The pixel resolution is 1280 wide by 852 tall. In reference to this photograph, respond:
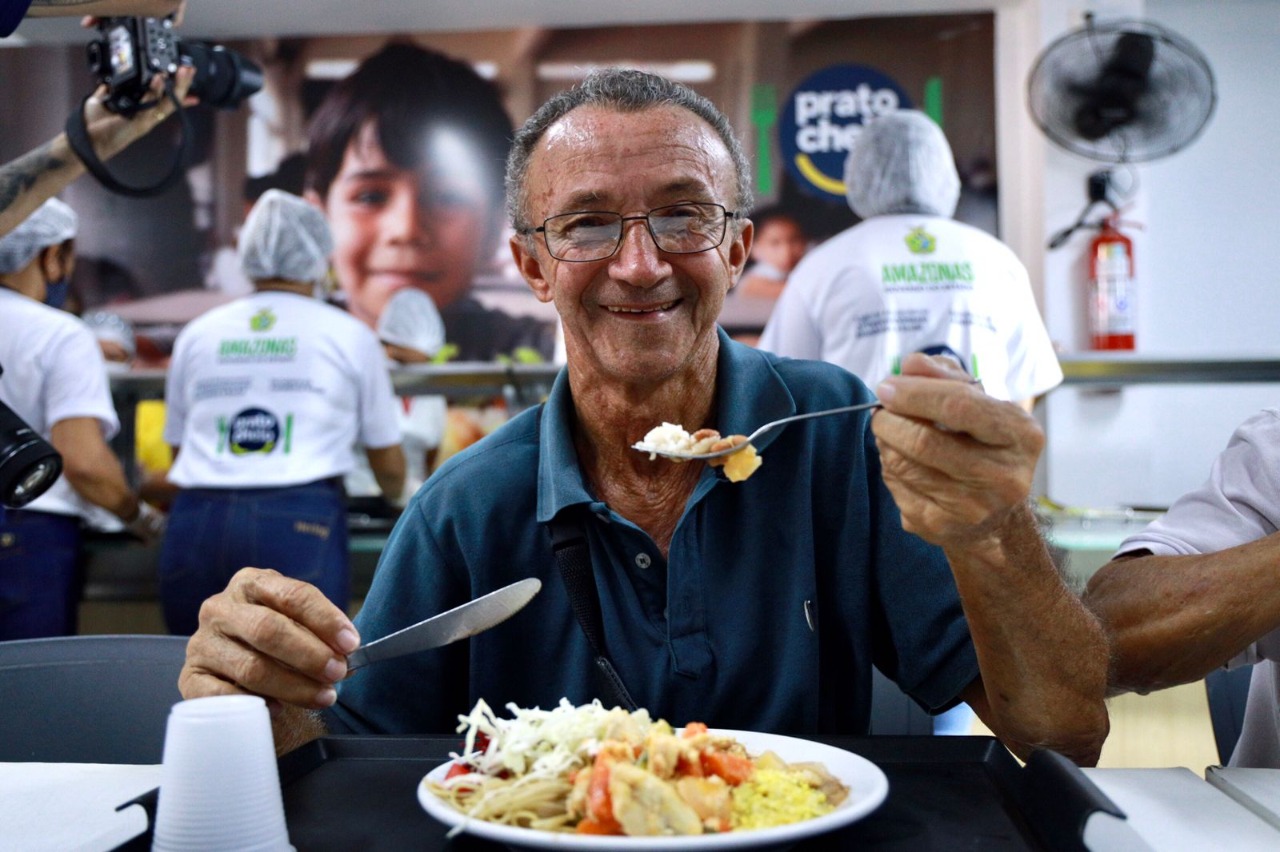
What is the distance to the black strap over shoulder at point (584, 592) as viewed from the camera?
1312 millimetres

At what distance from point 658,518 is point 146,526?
98.3 inches

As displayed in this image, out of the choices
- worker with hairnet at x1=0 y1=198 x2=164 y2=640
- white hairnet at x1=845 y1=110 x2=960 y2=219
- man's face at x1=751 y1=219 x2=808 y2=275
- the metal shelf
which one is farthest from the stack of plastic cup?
man's face at x1=751 y1=219 x2=808 y2=275

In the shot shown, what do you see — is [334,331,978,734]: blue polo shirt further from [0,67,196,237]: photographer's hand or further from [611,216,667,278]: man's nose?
[0,67,196,237]: photographer's hand

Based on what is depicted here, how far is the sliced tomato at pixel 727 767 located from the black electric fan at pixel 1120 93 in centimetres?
421

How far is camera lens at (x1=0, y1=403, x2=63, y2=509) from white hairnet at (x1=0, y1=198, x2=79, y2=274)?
4.64 feet

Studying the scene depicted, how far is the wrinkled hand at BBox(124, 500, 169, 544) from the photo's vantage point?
338cm

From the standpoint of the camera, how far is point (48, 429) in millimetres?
3035

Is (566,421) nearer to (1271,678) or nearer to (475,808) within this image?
(475,808)

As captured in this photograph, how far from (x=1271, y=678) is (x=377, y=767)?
1089 millimetres

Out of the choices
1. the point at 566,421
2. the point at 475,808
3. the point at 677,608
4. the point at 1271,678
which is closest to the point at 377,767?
the point at 475,808

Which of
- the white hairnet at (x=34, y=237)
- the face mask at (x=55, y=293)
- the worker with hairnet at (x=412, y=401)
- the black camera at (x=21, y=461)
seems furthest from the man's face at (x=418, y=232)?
the black camera at (x=21, y=461)

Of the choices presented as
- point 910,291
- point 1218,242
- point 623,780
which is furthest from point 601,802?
point 1218,242

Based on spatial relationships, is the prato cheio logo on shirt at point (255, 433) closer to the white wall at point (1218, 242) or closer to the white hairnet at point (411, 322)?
the white hairnet at point (411, 322)

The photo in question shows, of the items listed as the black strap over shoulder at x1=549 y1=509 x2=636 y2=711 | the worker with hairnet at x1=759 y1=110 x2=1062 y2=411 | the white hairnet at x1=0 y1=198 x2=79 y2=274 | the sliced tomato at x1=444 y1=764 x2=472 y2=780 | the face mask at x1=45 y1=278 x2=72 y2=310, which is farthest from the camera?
the face mask at x1=45 y1=278 x2=72 y2=310
